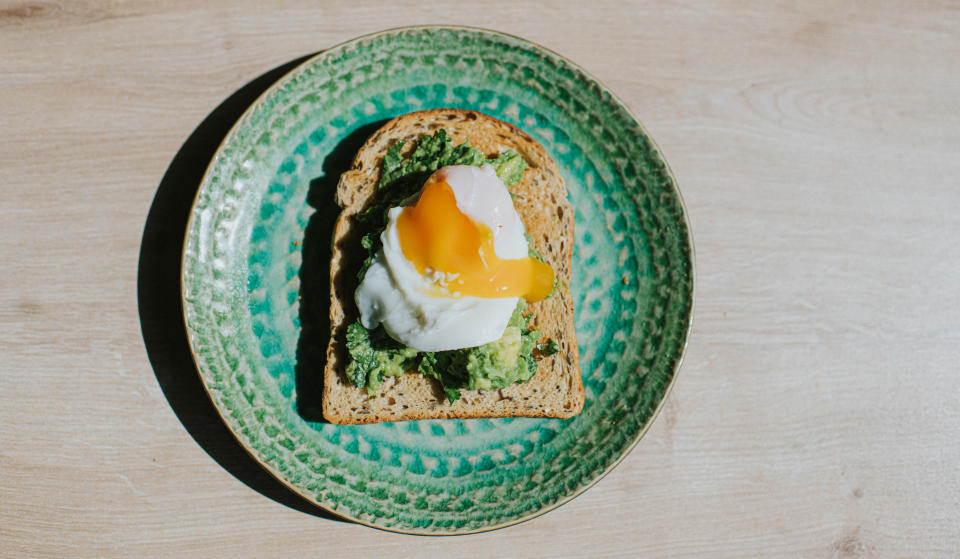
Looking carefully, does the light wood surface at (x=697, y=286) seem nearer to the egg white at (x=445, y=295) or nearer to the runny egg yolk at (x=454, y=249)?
the egg white at (x=445, y=295)

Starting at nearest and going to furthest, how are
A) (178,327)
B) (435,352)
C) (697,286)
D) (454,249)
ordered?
(454,249) → (435,352) → (178,327) → (697,286)

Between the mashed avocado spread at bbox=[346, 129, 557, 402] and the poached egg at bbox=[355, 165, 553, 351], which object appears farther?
the mashed avocado spread at bbox=[346, 129, 557, 402]

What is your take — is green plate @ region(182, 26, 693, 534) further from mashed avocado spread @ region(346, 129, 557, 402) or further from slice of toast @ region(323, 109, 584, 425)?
mashed avocado spread @ region(346, 129, 557, 402)

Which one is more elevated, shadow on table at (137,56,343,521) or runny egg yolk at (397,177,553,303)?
runny egg yolk at (397,177,553,303)

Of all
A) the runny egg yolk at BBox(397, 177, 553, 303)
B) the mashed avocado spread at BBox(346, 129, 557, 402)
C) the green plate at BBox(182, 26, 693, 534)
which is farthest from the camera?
the green plate at BBox(182, 26, 693, 534)

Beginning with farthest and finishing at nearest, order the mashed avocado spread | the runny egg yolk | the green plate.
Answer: the green plate
the mashed avocado spread
the runny egg yolk

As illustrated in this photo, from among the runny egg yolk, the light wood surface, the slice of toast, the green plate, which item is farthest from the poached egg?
the light wood surface

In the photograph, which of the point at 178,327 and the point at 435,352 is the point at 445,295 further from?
the point at 178,327

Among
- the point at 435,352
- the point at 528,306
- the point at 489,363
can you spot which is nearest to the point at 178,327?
the point at 435,352
